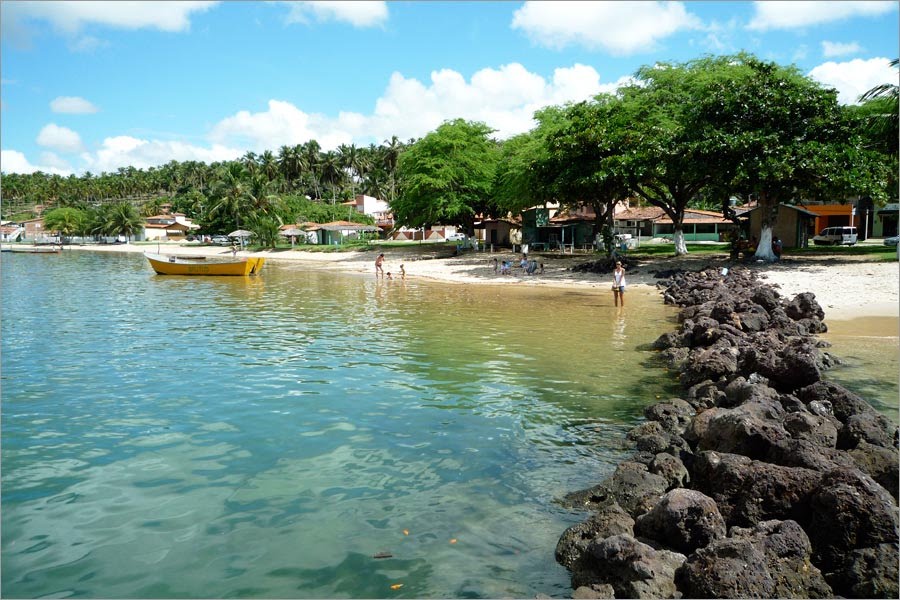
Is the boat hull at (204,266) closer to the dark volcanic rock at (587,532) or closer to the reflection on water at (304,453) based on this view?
the reflection on water at (304,453)

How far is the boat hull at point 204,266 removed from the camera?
4459cm

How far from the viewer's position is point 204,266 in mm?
45438

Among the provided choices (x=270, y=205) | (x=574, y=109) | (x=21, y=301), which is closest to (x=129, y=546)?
(x=21, y=301)

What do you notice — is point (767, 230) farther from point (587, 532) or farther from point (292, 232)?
point (292, 232)

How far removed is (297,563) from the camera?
22.1 feet

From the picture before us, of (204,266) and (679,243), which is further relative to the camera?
(204,266)

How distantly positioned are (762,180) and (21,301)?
35270 millimetres

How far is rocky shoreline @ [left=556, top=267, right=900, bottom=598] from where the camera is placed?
537 cm

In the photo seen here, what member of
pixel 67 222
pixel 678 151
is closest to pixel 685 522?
pixel 678 151

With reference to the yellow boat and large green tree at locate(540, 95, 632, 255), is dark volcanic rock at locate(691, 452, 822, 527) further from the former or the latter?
the yellow boat

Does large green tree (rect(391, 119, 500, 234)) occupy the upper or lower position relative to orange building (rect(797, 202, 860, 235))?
upper

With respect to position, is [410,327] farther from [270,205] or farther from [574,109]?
[270,205]

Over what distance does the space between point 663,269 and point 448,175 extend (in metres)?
20.1

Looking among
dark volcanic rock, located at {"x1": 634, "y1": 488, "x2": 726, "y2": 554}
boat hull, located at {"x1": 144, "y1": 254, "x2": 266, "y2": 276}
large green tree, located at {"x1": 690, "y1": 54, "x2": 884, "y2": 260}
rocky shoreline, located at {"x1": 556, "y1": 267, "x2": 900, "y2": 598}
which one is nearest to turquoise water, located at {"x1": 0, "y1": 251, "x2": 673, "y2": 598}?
rocky shoreline, located at {"x1": 556, "y1": 267, "x2": 900, "y2": 598}
